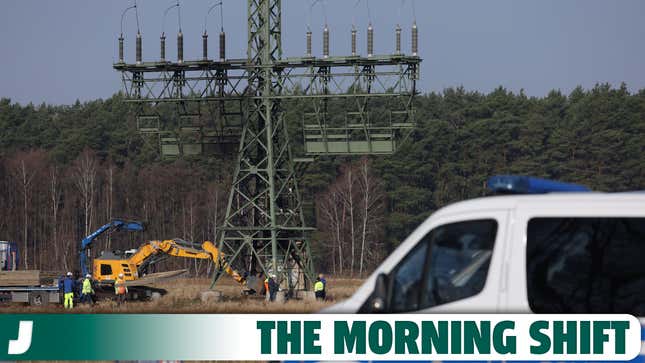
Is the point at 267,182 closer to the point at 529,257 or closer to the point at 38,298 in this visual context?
the point at 38,298

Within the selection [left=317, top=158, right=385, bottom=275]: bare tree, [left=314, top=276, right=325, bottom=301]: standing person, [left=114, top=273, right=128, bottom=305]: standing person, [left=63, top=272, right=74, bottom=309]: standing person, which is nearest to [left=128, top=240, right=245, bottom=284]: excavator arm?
[left=114, top=273, right=128, bottom=305]: standing person

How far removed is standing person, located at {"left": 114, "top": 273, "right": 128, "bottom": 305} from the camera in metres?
52.2

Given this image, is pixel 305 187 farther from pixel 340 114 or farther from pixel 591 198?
pixel 591 198

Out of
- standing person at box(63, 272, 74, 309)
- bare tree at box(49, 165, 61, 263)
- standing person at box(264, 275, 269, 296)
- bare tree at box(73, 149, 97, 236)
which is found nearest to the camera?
standing person at box(63, 272, 74, 309)

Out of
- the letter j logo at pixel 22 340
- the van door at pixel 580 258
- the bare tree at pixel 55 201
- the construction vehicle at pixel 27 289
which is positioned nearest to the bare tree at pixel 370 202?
the bare tree at pixel 55 201

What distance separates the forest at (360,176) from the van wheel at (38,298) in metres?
45.4

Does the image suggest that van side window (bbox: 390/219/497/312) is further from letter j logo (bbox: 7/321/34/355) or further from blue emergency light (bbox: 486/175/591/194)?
letter j logo (bbox: 7/321/34/355)

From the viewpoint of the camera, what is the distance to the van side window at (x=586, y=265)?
9102mm

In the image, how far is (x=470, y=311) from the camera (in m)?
9.14

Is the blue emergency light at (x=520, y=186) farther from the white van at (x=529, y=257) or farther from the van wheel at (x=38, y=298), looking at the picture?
the van wheel at (x=38, y=298)

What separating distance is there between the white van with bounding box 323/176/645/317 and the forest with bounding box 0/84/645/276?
8572 centimetres

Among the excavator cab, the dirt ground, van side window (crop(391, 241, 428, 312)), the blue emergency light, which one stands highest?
the blue emergency light

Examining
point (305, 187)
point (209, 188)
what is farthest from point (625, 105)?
point (209, 188)

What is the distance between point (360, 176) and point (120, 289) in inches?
2220
